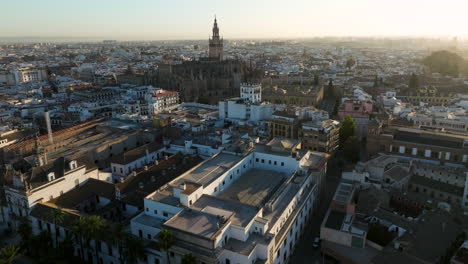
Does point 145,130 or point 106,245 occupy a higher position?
point 145,130

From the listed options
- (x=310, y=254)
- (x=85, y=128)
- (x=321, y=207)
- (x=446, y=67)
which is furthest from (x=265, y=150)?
(x=446, y=67)

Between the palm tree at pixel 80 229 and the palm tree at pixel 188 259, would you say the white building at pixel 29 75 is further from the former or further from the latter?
the palm tree at pixel 188 259

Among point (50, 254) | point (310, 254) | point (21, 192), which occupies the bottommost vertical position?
point (310, 254)

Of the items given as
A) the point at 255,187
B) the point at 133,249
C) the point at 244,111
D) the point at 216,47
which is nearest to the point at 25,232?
the point at 133,249

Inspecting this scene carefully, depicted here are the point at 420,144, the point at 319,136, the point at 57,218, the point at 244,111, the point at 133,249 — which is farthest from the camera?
the point at 244,111

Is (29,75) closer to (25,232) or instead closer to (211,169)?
(25,232)

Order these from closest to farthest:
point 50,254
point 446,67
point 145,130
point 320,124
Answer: point 50,254 < point 320,124 < point 145,130 < point 446,67

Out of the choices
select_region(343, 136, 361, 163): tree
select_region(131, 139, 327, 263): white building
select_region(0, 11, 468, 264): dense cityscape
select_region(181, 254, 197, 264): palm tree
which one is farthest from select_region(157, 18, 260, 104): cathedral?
select_region(181, 254, 197, 264): palm tree

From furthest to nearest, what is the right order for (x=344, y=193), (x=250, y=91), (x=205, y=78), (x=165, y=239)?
1. (x=205, y=78)
2. (x=250, y=91)
3. (x=344, y=193)
4. (x=165, y=239)

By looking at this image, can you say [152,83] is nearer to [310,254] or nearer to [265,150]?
[265,150]
